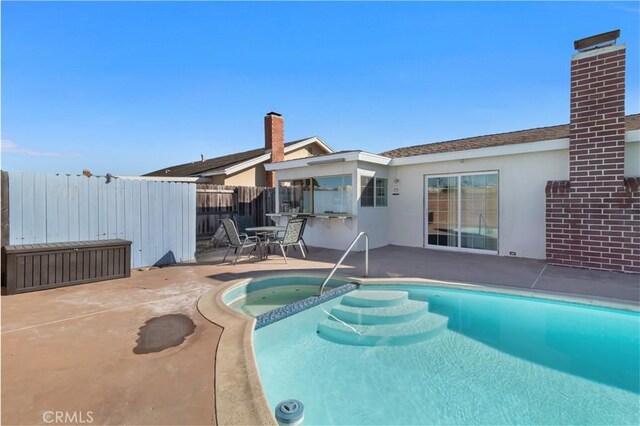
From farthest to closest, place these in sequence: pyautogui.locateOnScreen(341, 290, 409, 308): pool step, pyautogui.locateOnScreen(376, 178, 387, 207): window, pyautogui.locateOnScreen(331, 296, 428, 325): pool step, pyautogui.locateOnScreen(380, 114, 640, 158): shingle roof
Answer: pyautogui.locateOnScreen(376, 178, 387, 207): window < pyautogui.locateOnScreen(380, 114, 640, 158): shingle roof < pyautogui.locateOnScreen(341, 290, 409, 308): pool step < pyautogui.locateOnScreen(331, 296, 428, 325): pool step

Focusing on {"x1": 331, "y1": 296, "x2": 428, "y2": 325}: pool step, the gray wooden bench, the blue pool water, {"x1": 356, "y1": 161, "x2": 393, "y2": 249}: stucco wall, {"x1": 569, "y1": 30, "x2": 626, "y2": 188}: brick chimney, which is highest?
{"x1": 569, "y1": 30, "x2": 626, "y2": 188}: brick chimney

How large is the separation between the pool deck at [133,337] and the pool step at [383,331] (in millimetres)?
1713

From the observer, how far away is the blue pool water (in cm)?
319

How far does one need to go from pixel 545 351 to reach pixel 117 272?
24.9 feet

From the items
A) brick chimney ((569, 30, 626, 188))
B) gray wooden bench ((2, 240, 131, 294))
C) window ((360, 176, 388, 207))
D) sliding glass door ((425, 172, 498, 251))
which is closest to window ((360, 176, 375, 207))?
window ((360, 176, 388, 207))

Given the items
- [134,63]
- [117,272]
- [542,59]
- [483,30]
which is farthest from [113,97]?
[542,59]

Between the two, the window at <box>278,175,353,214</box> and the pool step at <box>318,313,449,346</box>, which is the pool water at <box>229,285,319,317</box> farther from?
the window at <box>278,175,353,214</box>

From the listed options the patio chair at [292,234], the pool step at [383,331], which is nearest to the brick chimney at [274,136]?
the patio chair at [292,234]

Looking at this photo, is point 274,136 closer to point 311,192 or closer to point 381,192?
point 311,192

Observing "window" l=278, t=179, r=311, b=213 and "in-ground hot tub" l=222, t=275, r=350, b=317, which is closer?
"in-ground hot tub" l=222, t=275, r=350, b=317

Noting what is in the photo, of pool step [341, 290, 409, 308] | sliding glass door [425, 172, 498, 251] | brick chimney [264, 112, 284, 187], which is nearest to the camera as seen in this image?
pool step [341, 290, 409, 308]

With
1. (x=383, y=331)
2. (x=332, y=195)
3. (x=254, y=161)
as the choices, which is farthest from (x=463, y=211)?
(x=254, y=161)

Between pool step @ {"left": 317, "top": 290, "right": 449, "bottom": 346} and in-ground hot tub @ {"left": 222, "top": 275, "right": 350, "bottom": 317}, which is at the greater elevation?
in-ground hot tub @ {"left": 222, "top": 275, "right": 350, "bottom": 317}

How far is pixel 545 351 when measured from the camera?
4395 mm
